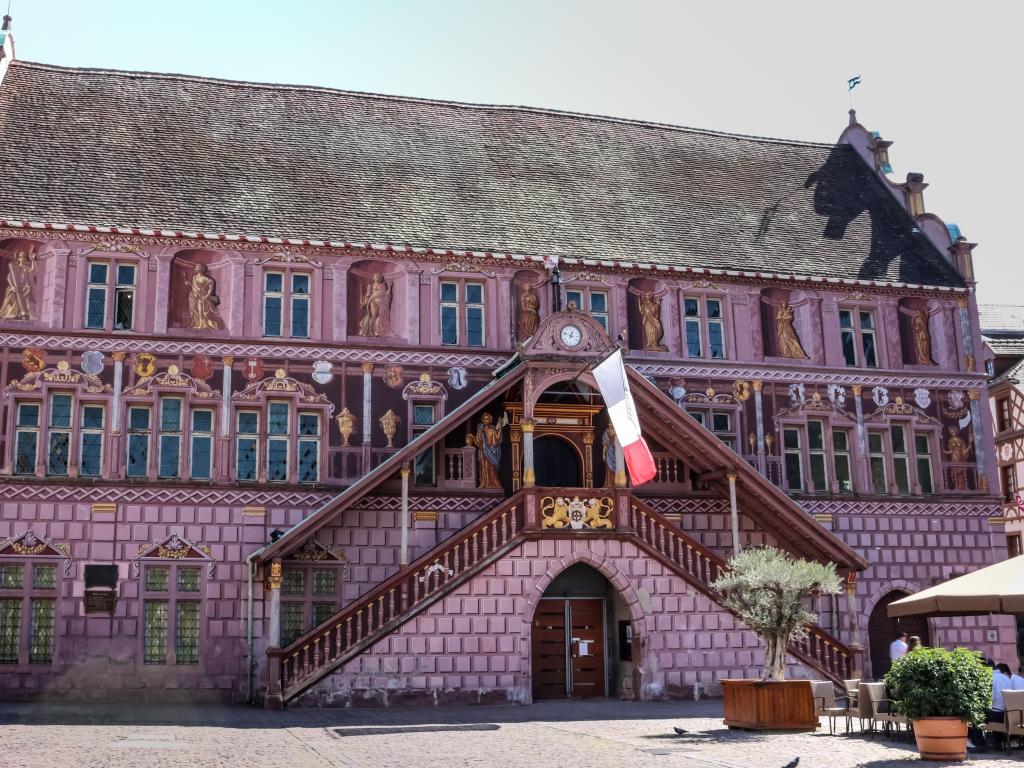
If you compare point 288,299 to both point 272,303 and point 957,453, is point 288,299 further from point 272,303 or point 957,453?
point 957,453

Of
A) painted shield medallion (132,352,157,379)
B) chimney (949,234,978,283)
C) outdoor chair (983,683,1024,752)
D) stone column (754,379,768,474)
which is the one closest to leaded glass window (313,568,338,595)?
painted shield medallion (132,352,157,379)

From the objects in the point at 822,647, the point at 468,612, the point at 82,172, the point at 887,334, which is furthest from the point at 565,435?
the point at 82,172

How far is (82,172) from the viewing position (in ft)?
96.0

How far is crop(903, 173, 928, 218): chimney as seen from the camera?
35.1 meters

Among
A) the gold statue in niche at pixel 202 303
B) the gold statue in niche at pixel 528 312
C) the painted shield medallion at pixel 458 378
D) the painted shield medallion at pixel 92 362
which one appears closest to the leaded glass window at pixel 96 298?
the painted shield medallion at pixel 92 362

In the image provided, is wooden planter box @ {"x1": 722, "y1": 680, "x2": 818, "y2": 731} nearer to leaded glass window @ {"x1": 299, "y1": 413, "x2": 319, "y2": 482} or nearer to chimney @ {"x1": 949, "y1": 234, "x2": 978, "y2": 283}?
leaded glass window @ {"x1": 299, "y1": 413, "x2": 319, "y2": 482}

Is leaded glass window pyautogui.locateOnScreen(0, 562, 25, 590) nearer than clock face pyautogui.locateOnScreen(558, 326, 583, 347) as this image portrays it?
Yes

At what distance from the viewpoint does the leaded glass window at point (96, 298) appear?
27344mm

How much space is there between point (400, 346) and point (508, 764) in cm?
1477

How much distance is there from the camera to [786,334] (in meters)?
31.5

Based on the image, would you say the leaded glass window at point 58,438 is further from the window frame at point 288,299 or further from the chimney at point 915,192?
the chimney at point 915,192

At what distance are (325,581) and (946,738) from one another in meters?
15.0

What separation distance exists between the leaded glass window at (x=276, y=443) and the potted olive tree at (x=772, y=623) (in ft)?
34.9

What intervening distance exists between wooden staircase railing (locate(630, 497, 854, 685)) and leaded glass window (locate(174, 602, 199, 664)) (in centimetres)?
964
